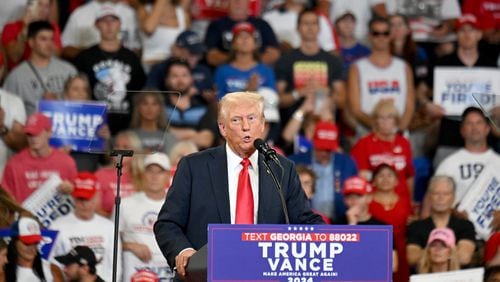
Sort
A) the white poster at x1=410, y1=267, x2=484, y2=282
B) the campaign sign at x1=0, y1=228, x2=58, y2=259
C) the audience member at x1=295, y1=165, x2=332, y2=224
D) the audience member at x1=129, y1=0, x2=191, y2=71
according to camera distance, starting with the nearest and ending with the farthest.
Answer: the white poster at x1=410, y1=267, x2=484, y2=282, the campaign sign at x1=0, y1=228, x2=58, y2=259, the audience member at x1=295, y1=165, x2=332, y2=224, the audience member at x1=129, y1=0, x2=191, y2=71

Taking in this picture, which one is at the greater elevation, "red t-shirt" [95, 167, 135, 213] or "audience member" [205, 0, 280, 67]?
"audience member" [205, 0, 280, 67]

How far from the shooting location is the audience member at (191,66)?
11.5 meters

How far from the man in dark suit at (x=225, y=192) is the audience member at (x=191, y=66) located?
524 cm

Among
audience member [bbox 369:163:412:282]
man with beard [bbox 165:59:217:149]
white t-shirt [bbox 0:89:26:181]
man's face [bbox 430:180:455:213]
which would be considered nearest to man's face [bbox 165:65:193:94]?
man with beard [bbox 165:59:217:149]

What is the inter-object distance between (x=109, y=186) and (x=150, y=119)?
759 millimetres

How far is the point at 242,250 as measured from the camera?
17.5ft

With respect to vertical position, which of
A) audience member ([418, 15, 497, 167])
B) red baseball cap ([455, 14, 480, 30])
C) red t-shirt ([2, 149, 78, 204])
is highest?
red baseball cap ([455, 14, 480, 30])

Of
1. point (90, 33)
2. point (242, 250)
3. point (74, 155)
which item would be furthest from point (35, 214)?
point (242, 250)

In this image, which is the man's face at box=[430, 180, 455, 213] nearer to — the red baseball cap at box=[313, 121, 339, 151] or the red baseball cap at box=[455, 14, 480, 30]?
the red baseball cap at box=[313, 121, 339, 151]

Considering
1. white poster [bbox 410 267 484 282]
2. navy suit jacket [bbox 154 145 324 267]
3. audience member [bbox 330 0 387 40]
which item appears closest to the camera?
navy suit jacket [bbox 154 145 324 267]

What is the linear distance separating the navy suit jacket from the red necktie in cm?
4

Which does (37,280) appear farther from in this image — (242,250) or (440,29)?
(440,29)

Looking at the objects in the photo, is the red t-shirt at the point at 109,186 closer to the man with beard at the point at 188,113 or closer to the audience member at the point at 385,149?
the man with beard at the point at 188,113

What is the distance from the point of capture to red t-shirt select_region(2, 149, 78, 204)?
1052cm
